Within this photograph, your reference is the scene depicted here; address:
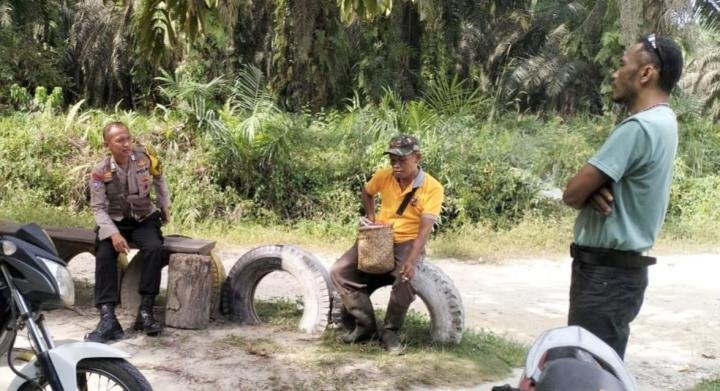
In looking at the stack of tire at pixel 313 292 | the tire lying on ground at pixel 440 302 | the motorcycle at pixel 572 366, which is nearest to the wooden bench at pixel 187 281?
the stack of tire at pixel 313 292

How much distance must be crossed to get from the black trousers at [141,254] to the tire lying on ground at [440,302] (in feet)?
5.23

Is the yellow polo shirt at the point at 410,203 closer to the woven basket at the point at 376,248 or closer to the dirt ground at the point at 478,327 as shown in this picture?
the woven basket at the point at 376,248

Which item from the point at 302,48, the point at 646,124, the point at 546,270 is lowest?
the point at 546,270

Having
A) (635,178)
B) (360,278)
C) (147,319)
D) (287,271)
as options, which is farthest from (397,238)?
(635,178)

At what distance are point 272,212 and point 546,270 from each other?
4274mm

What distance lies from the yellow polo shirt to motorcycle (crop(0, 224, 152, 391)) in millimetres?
2518

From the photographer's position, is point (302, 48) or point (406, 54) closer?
point (302, 48)

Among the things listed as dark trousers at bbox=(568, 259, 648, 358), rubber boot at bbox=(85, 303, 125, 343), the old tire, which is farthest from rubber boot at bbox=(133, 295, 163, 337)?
dark trousers at bbox=(568, 259, 648, 358)

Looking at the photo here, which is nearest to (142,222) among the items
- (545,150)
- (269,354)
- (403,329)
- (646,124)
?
(269,354)

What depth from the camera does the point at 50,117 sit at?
1271 centimetres

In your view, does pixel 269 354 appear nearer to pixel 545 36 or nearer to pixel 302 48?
pixel 302 48

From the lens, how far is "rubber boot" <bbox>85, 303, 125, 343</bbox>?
5441 mm

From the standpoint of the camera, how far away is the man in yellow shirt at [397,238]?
5395mm

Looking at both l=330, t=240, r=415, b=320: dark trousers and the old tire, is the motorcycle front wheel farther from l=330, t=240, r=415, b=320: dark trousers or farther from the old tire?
the old tire
